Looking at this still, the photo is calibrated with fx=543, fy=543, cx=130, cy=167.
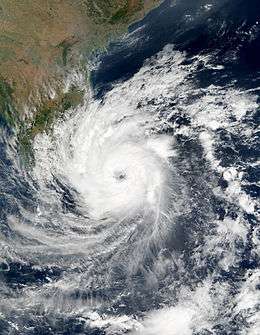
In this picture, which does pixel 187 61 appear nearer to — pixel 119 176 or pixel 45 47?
pixel 119 176

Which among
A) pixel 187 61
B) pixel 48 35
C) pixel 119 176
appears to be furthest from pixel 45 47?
pixel 119 176

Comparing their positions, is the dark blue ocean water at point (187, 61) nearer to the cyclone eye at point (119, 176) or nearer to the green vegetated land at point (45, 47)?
the green vegetated land at point (45, 47)

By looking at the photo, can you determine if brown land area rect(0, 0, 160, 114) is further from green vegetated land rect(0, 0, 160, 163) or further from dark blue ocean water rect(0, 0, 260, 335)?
dark blue ocean water rect(0, 0, 260, 335)

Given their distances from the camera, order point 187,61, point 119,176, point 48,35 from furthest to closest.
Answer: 1. point 187,61
2. point 48,35
3. point 119,176

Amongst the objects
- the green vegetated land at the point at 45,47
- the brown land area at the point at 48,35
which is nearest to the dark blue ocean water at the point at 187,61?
the green vegetated land at the point at 45,47

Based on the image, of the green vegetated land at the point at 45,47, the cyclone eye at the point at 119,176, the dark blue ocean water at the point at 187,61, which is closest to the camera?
the dark blue ocean water at the point at 187,61

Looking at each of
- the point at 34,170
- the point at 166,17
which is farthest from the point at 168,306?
the point at 166,17

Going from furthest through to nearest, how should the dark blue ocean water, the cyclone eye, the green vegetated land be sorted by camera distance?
the green vegetated land, the cyclone eye, the dark blue ocean water

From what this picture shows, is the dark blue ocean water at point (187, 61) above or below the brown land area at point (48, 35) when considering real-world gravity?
below

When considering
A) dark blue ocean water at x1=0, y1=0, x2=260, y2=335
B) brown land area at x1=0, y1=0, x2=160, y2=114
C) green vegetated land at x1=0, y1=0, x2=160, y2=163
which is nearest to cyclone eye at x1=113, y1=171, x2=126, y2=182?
dark blue ocean water at x1=0, y1=0, x2=260, y2=335
